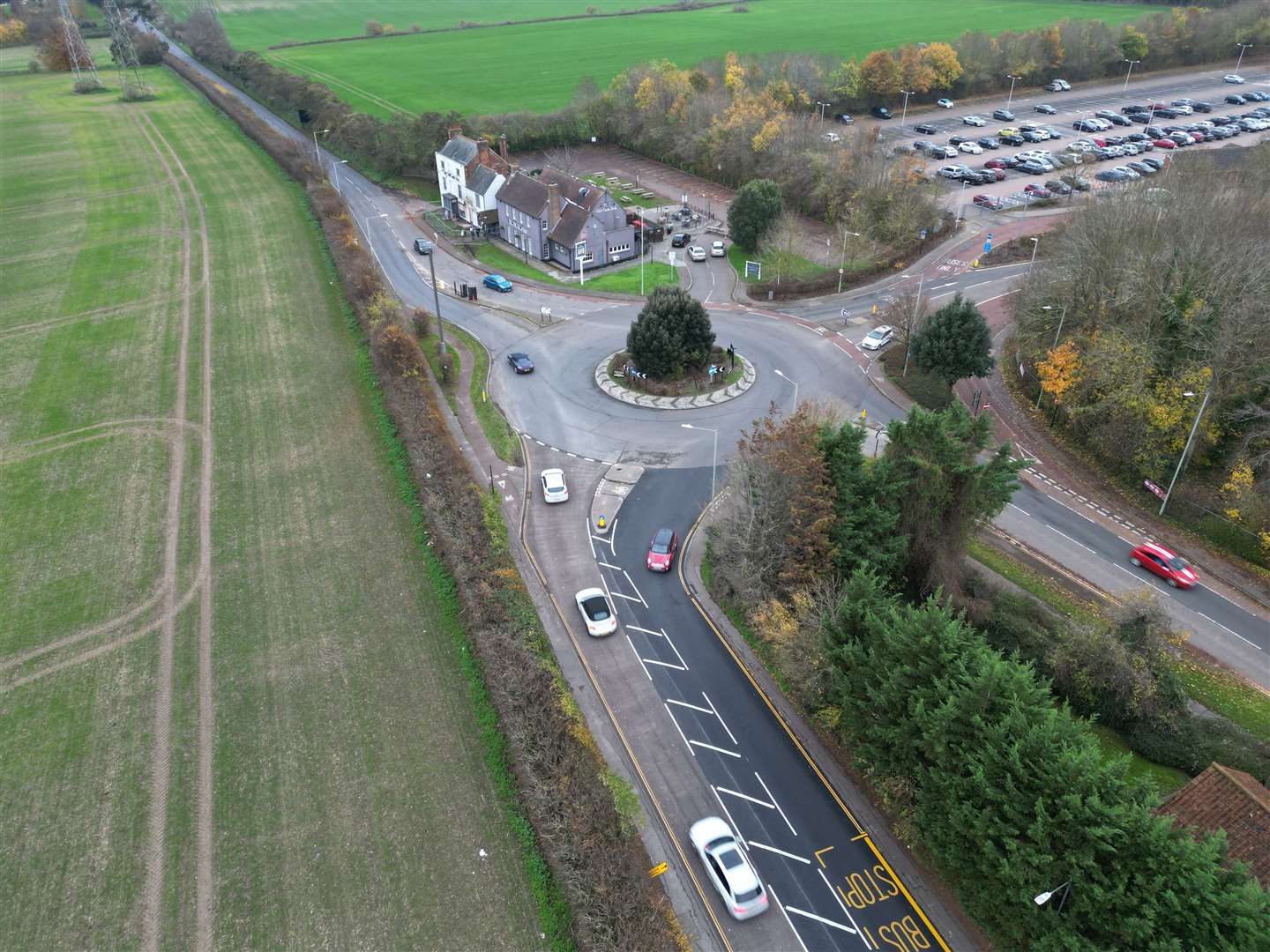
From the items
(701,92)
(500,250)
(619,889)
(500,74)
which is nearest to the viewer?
(619,889)

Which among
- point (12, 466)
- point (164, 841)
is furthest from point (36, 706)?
point (12, 466)

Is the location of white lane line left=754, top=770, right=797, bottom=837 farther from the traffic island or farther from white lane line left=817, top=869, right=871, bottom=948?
the traffic island

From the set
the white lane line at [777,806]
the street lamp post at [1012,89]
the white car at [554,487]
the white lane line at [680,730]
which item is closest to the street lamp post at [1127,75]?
the street lamp post at [1012,89]

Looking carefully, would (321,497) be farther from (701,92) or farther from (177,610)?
(701,92)

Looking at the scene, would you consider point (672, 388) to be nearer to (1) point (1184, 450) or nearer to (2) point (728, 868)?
(1) point (1184, 450)

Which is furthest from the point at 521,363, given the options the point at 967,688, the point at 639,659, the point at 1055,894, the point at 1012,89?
the point at 1012,89

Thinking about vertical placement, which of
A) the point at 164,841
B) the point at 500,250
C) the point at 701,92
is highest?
the point at 701,92
